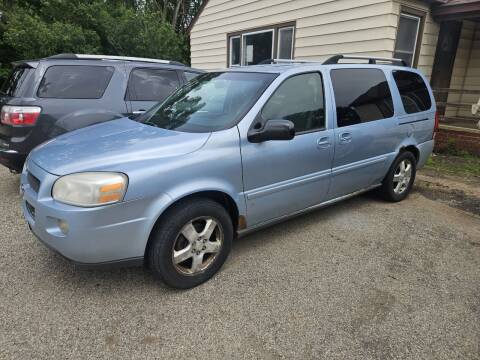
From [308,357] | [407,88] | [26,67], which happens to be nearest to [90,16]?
[26,67]

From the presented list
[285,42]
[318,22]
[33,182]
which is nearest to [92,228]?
[33,182]

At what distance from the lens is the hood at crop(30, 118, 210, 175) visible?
7.87 feet

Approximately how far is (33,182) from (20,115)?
6.35 ft

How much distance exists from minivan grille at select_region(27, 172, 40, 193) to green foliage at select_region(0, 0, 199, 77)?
10.1m

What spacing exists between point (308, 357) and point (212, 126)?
1822 mm

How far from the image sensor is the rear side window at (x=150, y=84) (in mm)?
4926

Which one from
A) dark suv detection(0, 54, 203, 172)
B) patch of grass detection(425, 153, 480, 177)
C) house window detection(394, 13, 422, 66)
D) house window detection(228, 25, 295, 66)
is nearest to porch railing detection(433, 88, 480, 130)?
patch of grass detection(425, 153, 480, 177)

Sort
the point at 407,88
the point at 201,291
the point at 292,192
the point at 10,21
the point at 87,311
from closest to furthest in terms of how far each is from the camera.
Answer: the point at 87,311 → the point at 201,291 → the point at 292,192 → the point at 407,88 → the point at 10,21

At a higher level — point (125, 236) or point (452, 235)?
point (125, 236)

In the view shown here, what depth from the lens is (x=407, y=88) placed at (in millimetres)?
4410

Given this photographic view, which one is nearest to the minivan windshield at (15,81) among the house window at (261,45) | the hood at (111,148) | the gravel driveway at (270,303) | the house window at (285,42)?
the gravel driveway at (270,303)

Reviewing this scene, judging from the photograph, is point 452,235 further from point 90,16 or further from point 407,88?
point 90,16

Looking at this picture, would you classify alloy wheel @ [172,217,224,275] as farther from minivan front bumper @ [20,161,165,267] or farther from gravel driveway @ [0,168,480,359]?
minivan front bumper @ [20,161,165,267]

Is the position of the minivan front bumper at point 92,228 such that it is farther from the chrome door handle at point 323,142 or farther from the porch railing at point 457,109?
the porch railing at point 457,109
